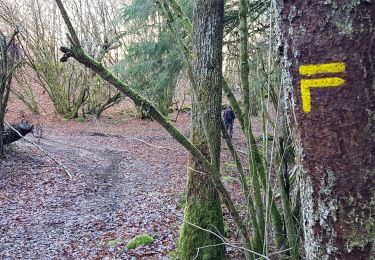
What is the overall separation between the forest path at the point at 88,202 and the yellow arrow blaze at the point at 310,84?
2.31 meters

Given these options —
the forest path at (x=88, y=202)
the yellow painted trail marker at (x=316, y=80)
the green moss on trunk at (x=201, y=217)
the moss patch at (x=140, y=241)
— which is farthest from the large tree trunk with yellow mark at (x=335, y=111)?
the moss patch at (x=140, y=241)

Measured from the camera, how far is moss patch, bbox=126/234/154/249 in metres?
5.45

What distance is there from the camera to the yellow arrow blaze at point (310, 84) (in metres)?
0.84

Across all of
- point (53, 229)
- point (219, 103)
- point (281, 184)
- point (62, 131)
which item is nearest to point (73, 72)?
point (62, 131)

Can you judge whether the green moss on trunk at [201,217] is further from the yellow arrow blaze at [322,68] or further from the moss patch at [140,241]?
the yellow arrow blaze at [322,68]

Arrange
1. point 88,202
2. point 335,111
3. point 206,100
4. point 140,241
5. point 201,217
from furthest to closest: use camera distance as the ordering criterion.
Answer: point 88,202 → point 140,241 → point 201,217 → point 206,100 → point 335,111

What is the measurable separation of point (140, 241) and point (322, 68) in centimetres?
512

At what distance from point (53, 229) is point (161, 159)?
18.6 ft

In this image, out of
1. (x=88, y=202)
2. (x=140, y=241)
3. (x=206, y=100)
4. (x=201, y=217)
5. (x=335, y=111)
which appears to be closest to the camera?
(x=335, y=111)

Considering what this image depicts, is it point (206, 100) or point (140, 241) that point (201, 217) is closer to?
point (206, 100)

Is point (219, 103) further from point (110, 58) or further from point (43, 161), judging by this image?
point (110, 58)

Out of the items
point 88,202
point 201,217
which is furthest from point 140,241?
point 88,202

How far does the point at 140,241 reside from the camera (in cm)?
553

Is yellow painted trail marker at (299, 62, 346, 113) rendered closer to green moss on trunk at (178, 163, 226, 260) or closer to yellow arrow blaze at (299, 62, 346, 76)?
yellow arrow blaze at (299, 62, 346, 76)
